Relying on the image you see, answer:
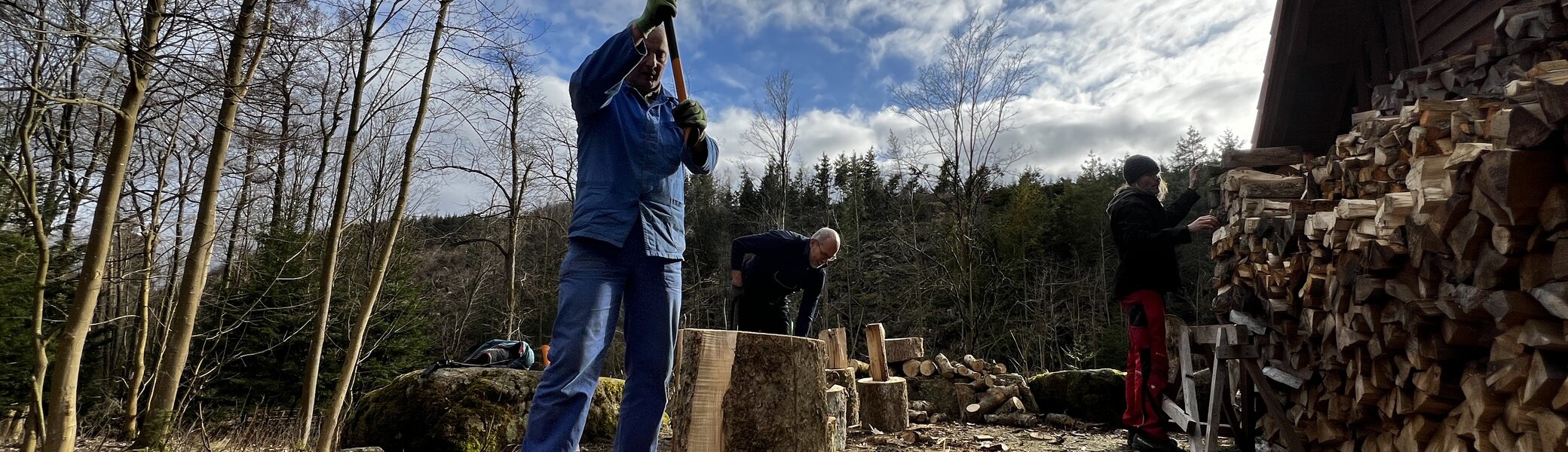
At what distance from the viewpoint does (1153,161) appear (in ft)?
14.4

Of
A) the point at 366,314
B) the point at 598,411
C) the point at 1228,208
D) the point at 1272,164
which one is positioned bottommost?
the point at 598,411

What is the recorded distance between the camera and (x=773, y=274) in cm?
438

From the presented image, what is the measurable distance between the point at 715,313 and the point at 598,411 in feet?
63.5

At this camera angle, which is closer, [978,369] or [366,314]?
[366,314]

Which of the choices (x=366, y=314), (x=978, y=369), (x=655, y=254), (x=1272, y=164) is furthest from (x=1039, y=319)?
(x=655, y=254)

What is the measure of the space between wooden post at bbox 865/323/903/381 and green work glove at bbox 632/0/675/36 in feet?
14.5

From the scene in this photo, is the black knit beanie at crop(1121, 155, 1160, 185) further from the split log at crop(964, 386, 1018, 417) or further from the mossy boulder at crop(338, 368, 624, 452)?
the mossy boulder at crop(338, 368, 624, 452)

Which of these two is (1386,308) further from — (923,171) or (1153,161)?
(923,171)

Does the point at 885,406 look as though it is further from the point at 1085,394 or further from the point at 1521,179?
the point at 1521,179

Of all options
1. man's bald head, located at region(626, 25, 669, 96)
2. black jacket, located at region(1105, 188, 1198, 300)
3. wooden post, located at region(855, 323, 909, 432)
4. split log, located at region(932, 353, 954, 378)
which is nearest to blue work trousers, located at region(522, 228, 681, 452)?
man's bald head, located at region(626, 25, 669, 96)

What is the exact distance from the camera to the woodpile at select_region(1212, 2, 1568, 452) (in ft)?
5.87

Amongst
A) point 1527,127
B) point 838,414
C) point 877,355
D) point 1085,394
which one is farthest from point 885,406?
point 1527,127

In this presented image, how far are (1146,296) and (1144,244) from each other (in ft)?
0.99

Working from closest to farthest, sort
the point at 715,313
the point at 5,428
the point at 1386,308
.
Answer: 1. the point at 1386,308
2. the point at 5,428
3. the point at 715,313
